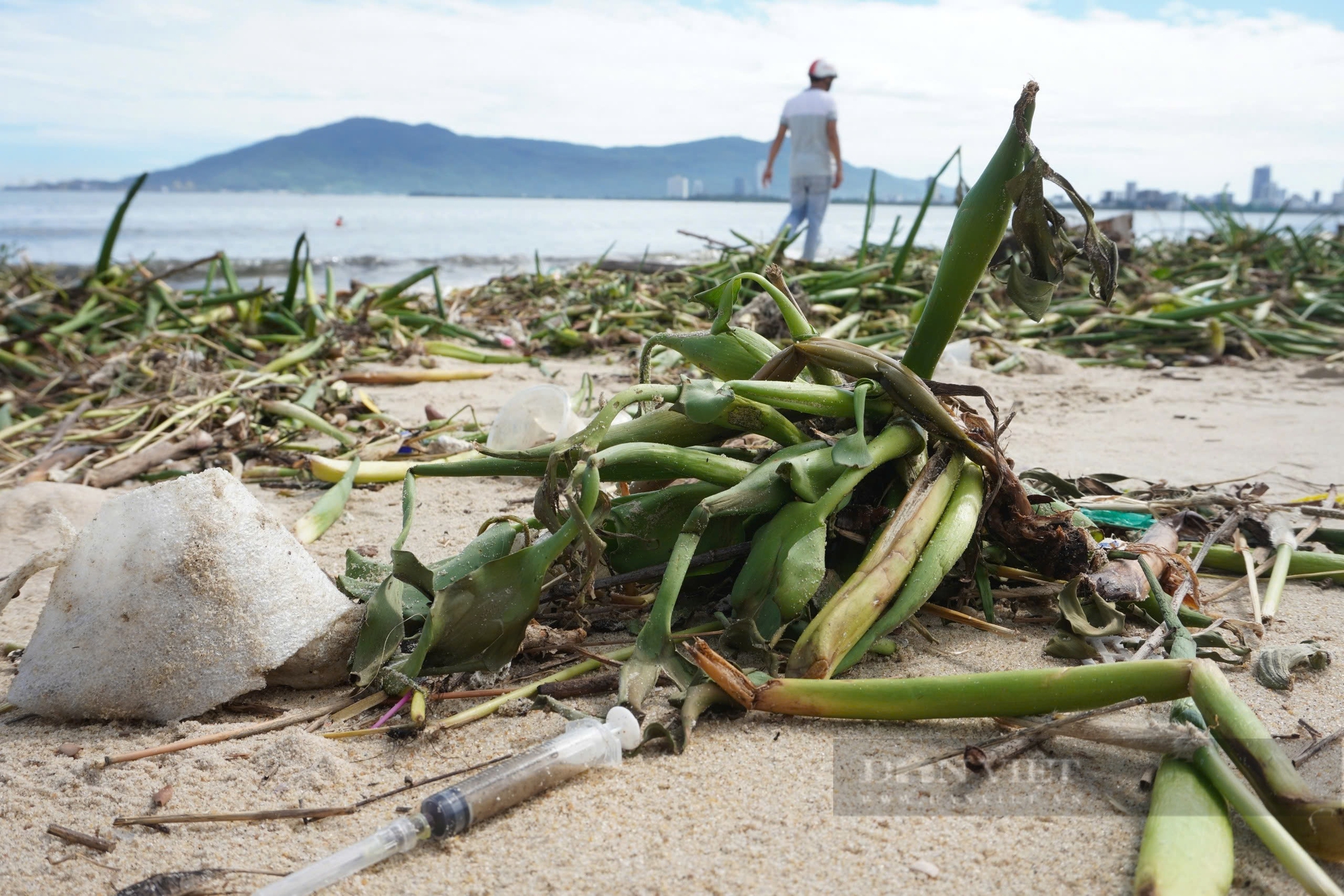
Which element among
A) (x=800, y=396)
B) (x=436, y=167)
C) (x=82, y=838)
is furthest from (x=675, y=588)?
(x=436, y=167)

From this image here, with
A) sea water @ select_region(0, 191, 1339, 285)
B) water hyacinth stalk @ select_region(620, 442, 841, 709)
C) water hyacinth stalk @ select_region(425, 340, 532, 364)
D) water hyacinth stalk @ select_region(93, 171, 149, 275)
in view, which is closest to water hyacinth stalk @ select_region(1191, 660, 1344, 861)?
water hyacinth stalk @ select_region(620, 442, 841, 709)

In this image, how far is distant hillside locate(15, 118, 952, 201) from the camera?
114688mm

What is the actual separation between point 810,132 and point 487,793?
734cm

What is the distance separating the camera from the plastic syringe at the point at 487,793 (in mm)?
946

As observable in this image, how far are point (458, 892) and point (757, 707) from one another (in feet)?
1.43

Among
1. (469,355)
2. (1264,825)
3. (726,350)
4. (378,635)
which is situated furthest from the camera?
(469,355)

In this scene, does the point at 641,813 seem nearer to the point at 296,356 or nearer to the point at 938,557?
the point at 938,557

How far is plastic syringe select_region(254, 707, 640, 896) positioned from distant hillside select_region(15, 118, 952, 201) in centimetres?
11013

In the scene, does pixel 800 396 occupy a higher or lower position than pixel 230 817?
higher

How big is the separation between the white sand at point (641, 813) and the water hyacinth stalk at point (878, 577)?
0.10m

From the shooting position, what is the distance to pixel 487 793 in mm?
1045

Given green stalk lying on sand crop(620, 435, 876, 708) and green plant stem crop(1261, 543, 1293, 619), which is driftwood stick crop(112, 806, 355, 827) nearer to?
green stalk lying on sand crop(620, 435, 876, 708)

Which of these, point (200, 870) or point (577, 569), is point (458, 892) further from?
point (577, 569)

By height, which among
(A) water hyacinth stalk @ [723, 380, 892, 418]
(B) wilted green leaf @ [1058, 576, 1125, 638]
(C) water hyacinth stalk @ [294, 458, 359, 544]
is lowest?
(C) water hyacinth stalk @ [294, 458, 359, 544]
